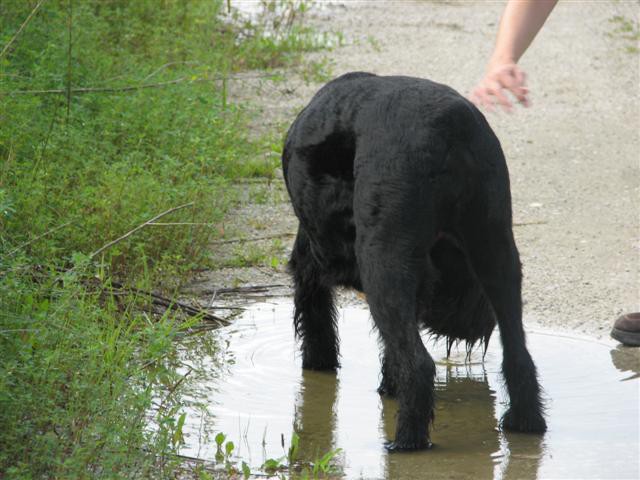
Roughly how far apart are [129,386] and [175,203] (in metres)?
2.63

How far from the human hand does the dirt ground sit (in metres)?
2.36

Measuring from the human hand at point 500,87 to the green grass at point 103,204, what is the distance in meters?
1.43

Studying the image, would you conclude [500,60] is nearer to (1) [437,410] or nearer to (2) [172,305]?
(1) [437,410]

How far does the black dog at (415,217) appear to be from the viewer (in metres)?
4.10

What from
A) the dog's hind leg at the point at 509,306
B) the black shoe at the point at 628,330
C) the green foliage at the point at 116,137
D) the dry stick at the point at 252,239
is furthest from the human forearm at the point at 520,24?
the dry stick at the point at 252,239

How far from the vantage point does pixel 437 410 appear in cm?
477

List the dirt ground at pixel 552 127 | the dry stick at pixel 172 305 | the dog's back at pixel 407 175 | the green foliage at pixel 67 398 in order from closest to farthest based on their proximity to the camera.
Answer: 1. the green foliage at pixel 67 398
2. the dog's back at pixel 407 175
3. the dry stick at pixel 172 305
4. the dirt ground at pixel 552 127

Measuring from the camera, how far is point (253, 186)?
7.80 metres

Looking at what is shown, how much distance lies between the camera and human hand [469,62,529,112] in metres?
3.55

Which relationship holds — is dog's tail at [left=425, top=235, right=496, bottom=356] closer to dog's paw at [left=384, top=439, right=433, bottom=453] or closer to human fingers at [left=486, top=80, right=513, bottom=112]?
dog's paw at [left=384, top=439, right=433, bottom=453]

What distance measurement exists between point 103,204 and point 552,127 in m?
5.13

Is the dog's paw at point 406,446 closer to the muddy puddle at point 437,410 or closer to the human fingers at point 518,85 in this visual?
the muddy puddle at point 437,410

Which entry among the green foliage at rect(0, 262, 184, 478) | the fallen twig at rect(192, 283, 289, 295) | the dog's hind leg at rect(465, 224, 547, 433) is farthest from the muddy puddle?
the green foliage at rect(0, 262, 184, 478)

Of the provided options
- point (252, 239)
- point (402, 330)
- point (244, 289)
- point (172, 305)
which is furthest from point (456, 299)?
point (252, 239)
